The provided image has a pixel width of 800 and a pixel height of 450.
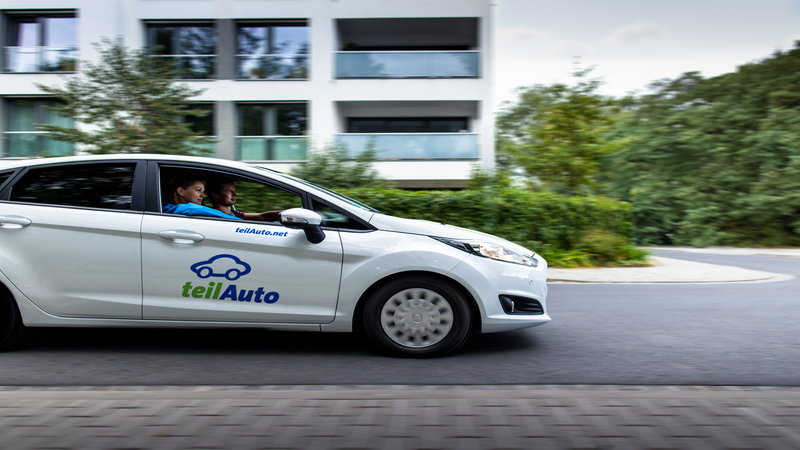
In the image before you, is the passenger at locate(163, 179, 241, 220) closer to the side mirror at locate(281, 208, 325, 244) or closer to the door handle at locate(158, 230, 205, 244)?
the door handle at locate(158, 230, 205, 244)

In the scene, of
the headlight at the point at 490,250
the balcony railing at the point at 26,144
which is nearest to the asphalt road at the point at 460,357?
the headlight at the point at 490,250

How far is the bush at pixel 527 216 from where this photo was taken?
37.4 ft

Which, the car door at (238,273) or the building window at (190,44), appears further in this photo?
the building window at (190,44)

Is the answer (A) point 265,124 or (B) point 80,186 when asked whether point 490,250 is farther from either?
(A) point 265,124

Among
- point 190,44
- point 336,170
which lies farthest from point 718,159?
point 190,44

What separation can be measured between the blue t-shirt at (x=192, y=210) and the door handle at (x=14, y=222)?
3.18 feet

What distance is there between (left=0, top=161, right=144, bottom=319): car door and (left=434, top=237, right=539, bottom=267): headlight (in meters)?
2.21

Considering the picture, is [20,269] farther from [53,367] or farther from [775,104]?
[775,104]

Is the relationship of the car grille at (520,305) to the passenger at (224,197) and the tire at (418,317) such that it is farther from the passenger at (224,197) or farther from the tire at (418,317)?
the passenger at (224,197)

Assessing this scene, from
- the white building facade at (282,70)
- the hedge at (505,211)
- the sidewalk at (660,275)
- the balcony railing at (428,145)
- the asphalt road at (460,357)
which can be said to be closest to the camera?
the asphalt road at (460,357)

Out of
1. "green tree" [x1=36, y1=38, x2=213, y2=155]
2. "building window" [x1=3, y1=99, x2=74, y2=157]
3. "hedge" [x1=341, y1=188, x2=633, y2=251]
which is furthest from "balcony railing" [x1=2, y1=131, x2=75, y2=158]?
"hedge" [x1=341, y1=188, x2=633, y2=251]

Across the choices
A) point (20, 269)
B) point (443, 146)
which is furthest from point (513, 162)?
point (20, 269)

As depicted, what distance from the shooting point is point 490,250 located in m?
4.41

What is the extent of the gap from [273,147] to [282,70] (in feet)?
8.17
